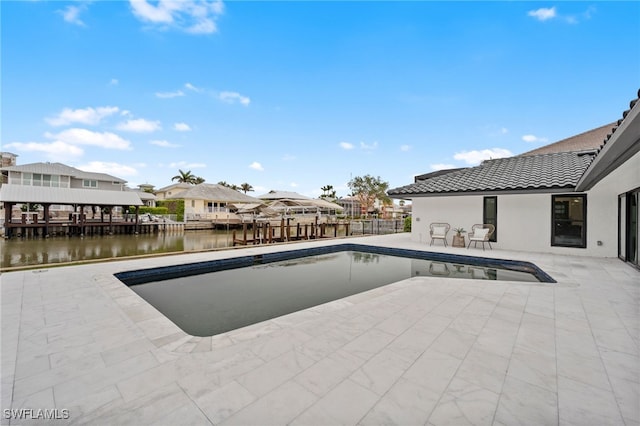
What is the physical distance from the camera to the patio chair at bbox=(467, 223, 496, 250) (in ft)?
30.3

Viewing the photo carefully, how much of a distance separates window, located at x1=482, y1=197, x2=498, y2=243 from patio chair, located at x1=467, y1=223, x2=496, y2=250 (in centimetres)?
16

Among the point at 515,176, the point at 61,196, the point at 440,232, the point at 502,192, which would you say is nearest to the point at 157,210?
the point at 61,196

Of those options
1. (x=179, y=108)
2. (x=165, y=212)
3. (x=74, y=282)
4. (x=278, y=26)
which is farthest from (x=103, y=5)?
(x=165, y=212)

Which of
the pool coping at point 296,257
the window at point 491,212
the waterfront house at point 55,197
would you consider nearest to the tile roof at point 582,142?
the window at point 491,212

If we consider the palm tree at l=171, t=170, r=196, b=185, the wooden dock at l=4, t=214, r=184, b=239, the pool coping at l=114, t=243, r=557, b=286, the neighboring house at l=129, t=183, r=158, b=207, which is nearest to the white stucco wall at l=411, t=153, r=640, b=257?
the pool coping at l=114, t=243, r=557, b=286

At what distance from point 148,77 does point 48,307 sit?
1332 centimetres

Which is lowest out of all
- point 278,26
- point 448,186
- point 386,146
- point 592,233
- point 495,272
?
point 495,272

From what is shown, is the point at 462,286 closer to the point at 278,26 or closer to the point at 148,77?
the point at 278,26

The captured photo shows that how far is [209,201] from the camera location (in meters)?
28.2

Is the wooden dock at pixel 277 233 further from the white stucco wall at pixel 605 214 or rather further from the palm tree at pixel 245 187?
the palm tree at pixel 245 187

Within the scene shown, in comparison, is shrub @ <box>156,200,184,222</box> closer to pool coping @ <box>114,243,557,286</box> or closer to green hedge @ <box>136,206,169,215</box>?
green hedge @ <box>136,206,169,215</box>

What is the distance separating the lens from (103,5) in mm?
8992

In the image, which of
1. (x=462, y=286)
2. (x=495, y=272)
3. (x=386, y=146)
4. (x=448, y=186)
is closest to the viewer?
(x=462, y=286)

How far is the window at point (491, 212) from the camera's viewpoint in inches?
384
